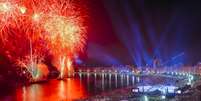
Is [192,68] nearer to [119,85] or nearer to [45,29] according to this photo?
[119,85]

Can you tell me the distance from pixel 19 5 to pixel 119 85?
1086 cm

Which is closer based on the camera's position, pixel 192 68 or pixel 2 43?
pixel 2 43

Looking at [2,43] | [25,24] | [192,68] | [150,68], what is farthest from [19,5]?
[150,68]

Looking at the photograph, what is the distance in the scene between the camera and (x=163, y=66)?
4259 cm

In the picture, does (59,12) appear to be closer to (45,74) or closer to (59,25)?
(59,25)

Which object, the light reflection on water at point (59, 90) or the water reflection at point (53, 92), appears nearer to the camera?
the water reflection at point (53, 92)

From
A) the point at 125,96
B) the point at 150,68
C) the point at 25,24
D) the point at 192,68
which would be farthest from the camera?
the point at 150,68

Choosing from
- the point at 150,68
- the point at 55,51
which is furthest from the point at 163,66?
the point at 55,51

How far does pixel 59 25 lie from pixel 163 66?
17778mm

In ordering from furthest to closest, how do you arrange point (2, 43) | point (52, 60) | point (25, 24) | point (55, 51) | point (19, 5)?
point (52, 60), point (55, 51), point (2, 43), point (25, 24), point (19, 5)

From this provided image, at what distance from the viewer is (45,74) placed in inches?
1337

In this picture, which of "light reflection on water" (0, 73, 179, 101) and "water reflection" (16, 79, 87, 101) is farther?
"light reflection on water" (0, 73, 179, 101)

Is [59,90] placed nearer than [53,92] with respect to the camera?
No

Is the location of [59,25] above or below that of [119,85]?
above
